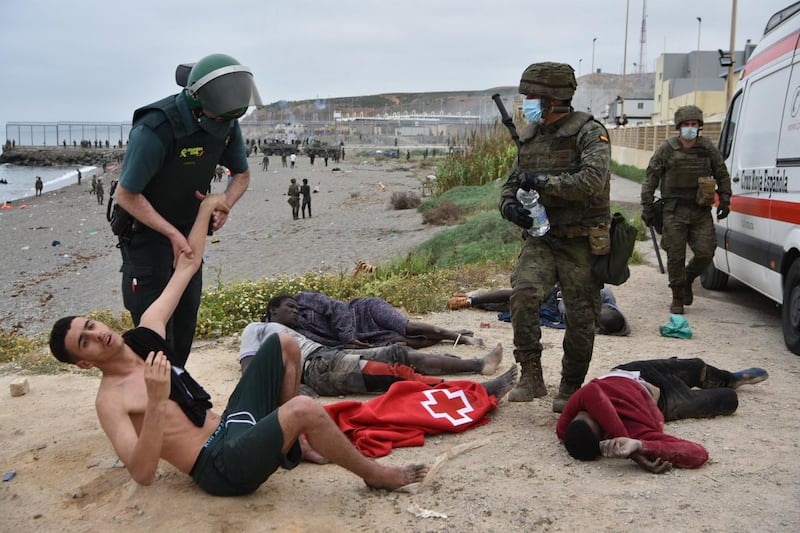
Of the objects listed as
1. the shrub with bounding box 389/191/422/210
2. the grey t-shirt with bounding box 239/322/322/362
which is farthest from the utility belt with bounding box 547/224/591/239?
the shrub with bounding box 389/191/422/210

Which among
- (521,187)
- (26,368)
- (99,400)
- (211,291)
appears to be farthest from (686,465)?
(211,291)

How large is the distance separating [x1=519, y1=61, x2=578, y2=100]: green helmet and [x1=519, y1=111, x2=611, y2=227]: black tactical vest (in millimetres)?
194

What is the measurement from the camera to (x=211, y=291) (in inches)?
336

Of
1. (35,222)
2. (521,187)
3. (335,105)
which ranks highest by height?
(335,105)

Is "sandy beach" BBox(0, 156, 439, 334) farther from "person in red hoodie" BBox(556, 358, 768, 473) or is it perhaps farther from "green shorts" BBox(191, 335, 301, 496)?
"person in red hoodie" BBox(556, 358, 768, 473)

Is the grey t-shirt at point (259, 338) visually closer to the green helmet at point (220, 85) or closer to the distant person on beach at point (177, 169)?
the distant person on beach at point (177, 169)

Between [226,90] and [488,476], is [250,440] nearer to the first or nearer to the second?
[488,476]

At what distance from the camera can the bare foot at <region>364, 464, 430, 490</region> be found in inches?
145

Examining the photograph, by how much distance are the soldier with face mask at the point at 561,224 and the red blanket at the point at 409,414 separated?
0.50 metres

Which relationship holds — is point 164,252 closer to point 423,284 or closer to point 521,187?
point 521,187

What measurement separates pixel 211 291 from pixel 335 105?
609 feet

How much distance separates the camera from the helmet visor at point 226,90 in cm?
392

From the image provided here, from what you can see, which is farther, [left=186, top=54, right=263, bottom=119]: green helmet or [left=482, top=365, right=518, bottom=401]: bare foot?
[left=482, top=365, right=518, bottom=401]: bare foot

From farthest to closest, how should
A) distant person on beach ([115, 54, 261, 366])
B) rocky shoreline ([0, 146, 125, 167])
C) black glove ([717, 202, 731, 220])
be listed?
rocky shoreline ([0, 146, 125, 167]) < black glove ([717, 202, 731, 220]) < distant person on beach ([115, 54, 261, 366])
